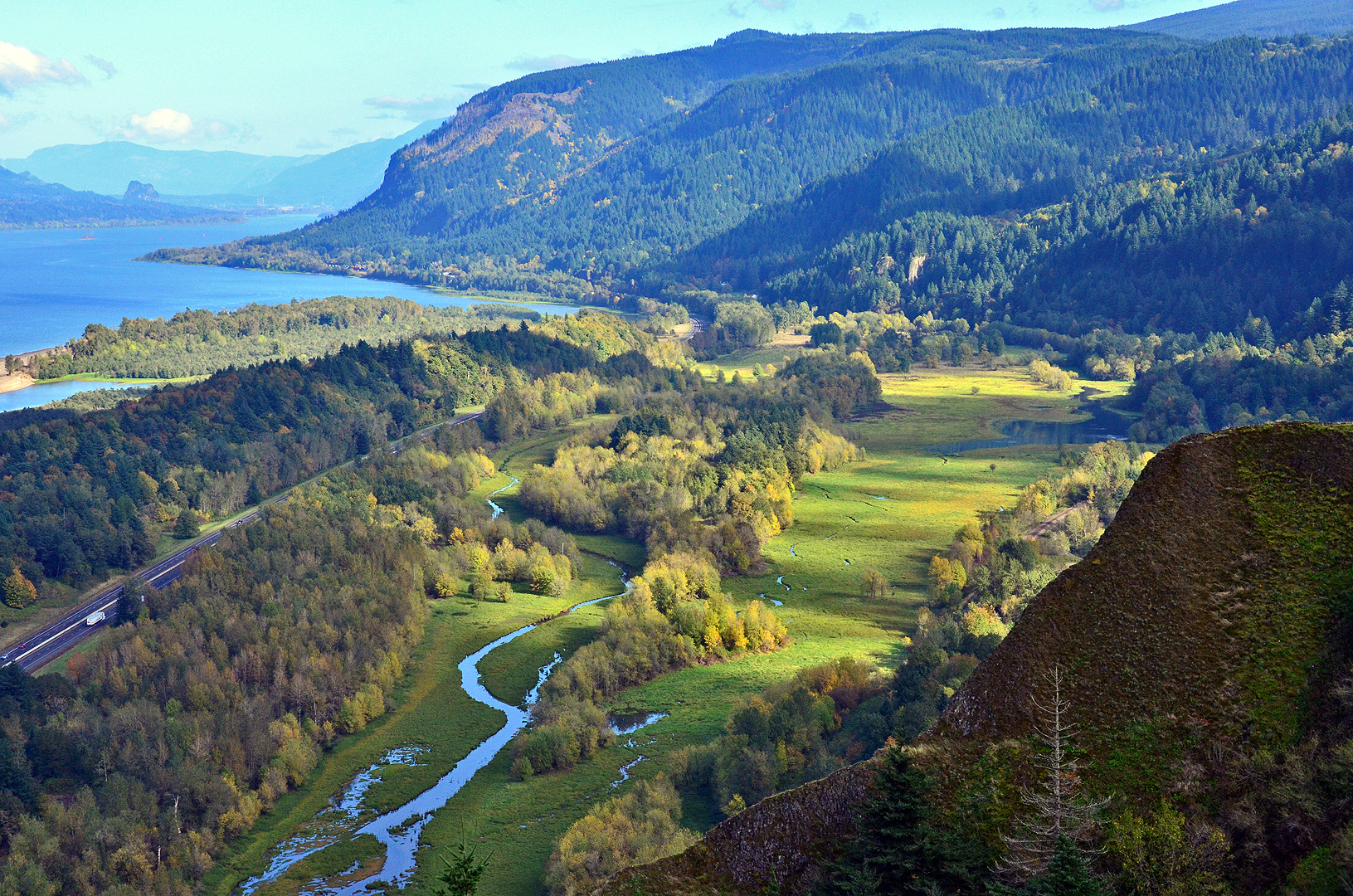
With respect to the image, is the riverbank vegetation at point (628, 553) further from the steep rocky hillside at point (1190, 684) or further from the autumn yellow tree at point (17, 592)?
the steep rocky hillside at point (1190, 684)

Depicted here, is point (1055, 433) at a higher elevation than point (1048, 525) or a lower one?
higher

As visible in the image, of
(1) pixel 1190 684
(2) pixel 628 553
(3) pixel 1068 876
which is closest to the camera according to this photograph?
(3) pixel 1068 876

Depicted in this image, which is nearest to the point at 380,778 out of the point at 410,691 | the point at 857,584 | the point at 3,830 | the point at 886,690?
the point at 410,691

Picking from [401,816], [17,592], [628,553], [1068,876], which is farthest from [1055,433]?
[1068,876]

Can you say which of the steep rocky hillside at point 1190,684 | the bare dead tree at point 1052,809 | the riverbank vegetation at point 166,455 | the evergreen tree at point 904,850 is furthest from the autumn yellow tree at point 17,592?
the bare dead tree at point 1052,809

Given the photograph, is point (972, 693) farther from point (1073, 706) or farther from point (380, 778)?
point (380, 778)

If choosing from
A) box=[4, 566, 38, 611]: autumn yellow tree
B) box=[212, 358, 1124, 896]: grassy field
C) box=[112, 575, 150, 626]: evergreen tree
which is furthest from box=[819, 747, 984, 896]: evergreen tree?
box=[4, 566, 38, 611]: autumn yellow tree

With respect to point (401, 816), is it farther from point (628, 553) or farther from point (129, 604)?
point (628, 553)
